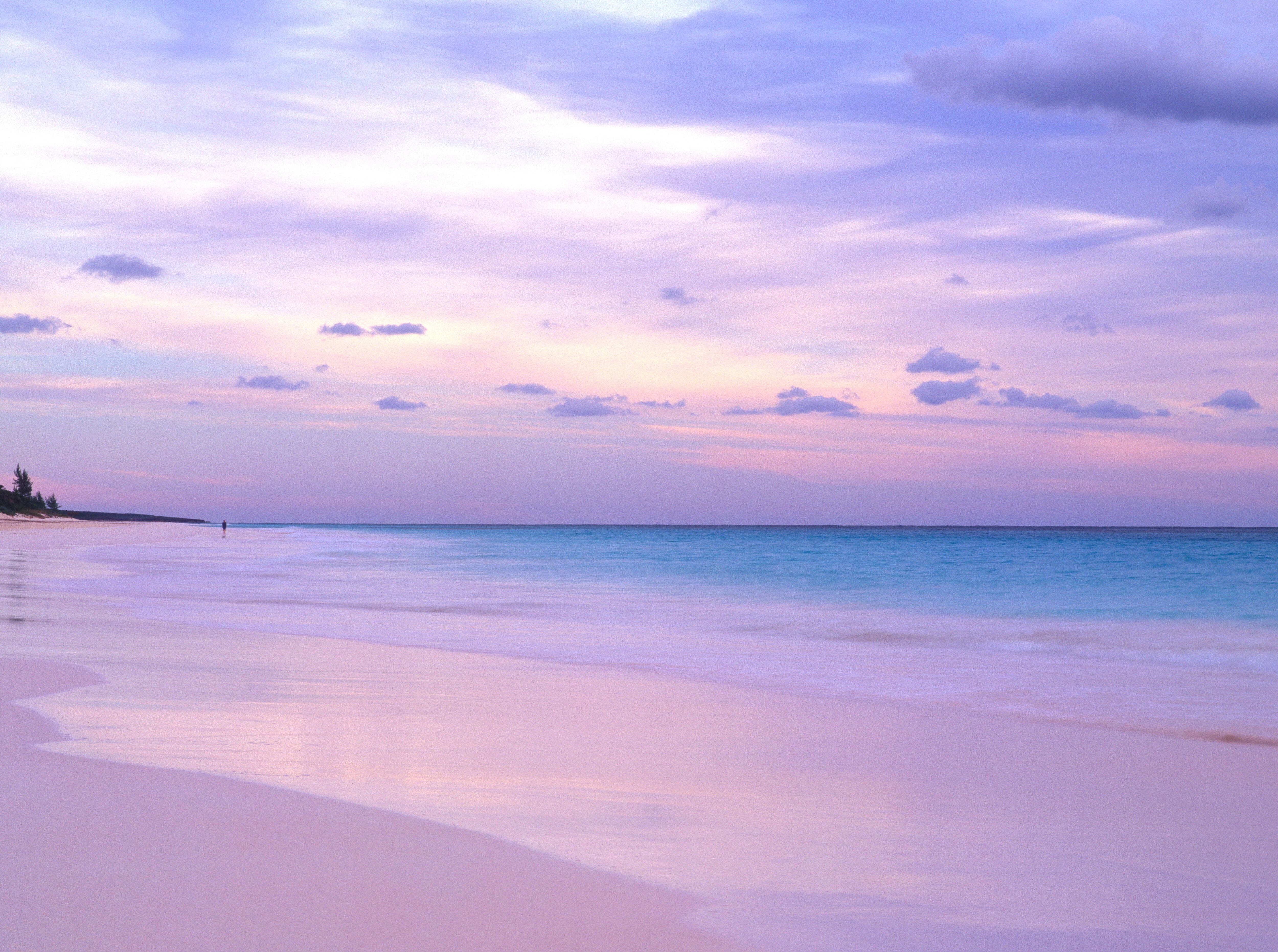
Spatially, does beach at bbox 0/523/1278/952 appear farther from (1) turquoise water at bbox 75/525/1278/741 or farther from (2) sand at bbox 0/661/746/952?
(1) turquoise water at bbox 75/525/1278/741

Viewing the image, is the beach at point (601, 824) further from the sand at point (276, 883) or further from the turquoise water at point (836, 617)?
the turquoise water at point (836, 617)

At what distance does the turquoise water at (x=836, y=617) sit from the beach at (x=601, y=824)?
87.9 inches

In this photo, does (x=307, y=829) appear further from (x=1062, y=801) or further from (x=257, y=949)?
(x=1062, y=801)

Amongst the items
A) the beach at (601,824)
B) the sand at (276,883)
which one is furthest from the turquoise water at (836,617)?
the sand at (276,883)

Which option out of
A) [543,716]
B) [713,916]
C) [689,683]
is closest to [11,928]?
[713,916]

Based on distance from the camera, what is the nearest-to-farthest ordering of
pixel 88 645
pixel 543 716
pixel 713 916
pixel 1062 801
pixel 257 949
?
pixel 257 949 < pixel 713 916 < pixel 1062 801 < pixel 543 716 < pixel 88 645

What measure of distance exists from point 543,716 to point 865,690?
11.1 feet

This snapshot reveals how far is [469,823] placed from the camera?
4277 mm

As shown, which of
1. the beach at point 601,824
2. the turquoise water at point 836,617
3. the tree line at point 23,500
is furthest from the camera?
the tree line at point 23,500

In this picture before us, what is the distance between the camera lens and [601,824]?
4383 millimetres

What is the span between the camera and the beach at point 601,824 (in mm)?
3266

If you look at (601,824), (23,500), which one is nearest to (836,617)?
(601,824)

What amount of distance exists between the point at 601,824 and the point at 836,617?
14502 mm

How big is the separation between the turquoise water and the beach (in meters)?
2.23
